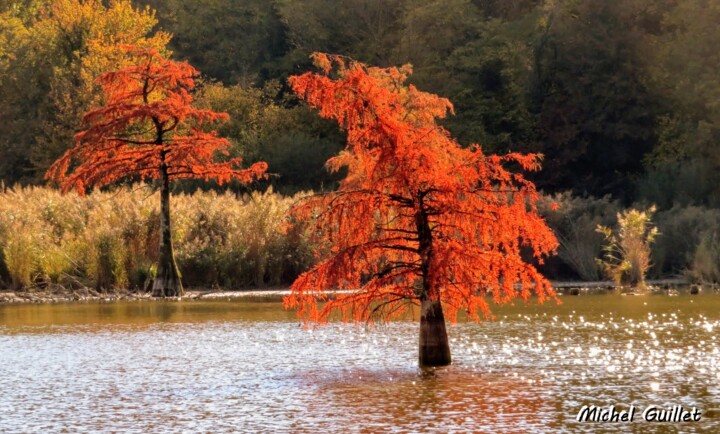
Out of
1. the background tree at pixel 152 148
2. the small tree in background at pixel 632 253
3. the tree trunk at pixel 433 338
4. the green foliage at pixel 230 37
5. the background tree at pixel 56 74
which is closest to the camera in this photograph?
the tree trunk at pixel 433 338

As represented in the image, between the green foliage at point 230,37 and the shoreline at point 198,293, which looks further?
the green foliage at point 230,37

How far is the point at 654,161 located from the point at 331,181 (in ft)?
45.9

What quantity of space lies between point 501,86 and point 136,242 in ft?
91.5

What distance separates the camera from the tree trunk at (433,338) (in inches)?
651

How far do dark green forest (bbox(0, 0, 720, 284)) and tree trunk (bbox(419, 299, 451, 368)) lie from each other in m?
31.1

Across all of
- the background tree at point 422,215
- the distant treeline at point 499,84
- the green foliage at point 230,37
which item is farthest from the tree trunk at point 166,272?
the green foliage at point 230,37

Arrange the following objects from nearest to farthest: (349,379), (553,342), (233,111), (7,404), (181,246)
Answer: (7,404) < (349,379) < (553,342) < (181,246) < (233,111)

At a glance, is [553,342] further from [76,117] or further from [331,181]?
[76,117]

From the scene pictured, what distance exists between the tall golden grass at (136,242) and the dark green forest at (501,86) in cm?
1504

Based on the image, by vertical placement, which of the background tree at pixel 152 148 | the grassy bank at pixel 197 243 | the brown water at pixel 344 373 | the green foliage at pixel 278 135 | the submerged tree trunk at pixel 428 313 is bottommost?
Result: the brown water at pixel 344 373

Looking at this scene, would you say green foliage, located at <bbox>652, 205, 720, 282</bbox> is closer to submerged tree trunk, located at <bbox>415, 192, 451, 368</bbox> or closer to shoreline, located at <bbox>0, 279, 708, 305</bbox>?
shoreline, located at <bbox>0, 279, 708, 305</bbox>

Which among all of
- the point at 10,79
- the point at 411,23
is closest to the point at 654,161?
the point at 411,23

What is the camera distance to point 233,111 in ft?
185

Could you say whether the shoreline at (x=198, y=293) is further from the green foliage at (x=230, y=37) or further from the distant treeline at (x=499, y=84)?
the green foliage at (x=230, y=37)
